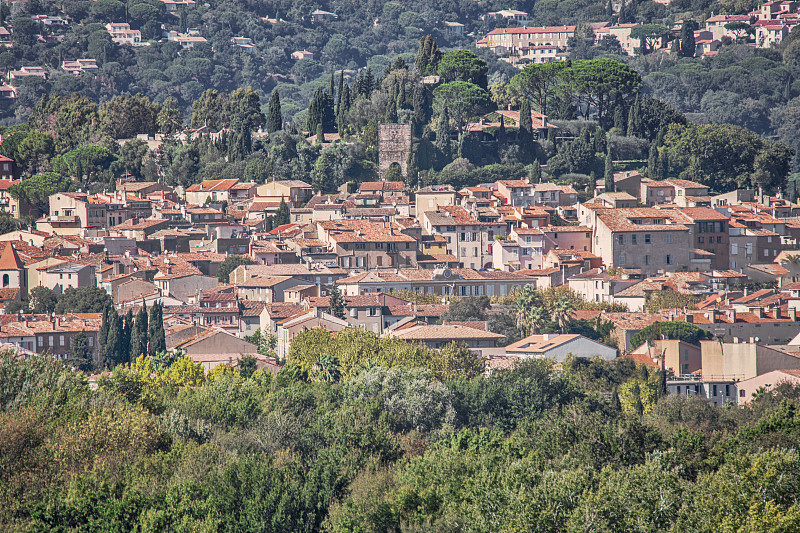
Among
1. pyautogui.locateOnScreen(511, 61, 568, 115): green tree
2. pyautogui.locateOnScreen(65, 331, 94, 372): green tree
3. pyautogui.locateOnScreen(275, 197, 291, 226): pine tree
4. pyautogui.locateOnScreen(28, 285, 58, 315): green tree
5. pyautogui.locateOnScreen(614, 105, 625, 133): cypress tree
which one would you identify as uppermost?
pyautogui.locateOnScreen(511, 61, 568, 115): green tree

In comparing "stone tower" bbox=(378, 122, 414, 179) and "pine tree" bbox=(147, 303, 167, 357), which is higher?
"stone tower" bbox=(378, 122, 414, 179)

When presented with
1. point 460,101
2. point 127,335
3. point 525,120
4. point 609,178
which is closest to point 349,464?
point 127,335

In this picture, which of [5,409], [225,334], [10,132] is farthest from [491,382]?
[10,132]

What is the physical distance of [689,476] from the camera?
108 feet

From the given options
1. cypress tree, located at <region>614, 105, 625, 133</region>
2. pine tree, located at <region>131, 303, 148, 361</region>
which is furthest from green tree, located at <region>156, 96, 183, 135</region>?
pine tree, located at <region>131, 303, 148, 361</region>

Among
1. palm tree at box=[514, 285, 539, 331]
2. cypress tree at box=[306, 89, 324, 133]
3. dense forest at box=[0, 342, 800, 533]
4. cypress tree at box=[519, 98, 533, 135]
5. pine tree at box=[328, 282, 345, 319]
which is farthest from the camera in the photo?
cypress tree at box=[306, 89, 324, 133]

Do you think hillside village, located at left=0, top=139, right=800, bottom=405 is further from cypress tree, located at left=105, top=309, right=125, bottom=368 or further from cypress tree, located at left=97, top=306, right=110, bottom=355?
cypress tree, located at left=105, top=309, right=125, bottom=368

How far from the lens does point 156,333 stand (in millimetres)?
66688

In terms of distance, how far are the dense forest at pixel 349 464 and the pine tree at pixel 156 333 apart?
670 inches

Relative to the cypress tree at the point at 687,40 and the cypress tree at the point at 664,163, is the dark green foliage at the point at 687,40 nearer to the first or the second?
the cypress tree at the point at 687,40

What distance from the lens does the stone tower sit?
96562mm

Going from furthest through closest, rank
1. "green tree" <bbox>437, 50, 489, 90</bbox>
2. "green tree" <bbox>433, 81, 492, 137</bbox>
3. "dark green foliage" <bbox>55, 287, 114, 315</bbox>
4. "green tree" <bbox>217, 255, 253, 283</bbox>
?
1. "green tree" <bbox>437, 50, 489, 90</bbox>
2. "green tree" <bbox>433, 81, 492, 137</bbox>
3. "green tree" <bbox>217, 255, 253, 283</bbox>
4. "dark green foliage" <bbox>55, 287, 114, 315</bbox>

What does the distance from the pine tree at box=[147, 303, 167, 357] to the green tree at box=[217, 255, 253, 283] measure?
1308 centimetres

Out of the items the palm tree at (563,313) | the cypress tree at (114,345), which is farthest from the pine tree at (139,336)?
the palm tree at (563,313)
